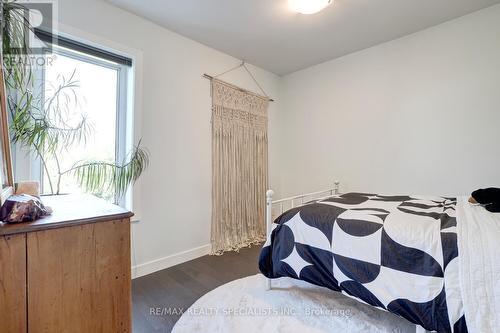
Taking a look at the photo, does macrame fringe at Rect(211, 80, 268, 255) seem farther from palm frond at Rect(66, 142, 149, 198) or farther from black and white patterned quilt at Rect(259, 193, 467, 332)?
black and white patterned quilt at Rect(259, 193, 467, 332)

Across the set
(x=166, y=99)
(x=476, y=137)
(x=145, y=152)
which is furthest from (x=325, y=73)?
(x=145, y=152)

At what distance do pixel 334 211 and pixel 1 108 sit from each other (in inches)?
74.3

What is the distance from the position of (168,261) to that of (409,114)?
2.96m

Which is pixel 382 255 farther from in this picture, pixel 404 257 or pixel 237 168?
pixel 237 168

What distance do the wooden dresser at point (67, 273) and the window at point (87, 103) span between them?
108cm

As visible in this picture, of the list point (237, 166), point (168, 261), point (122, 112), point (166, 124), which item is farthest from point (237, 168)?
point (122, 112)

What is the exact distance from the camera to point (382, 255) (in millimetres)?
1314

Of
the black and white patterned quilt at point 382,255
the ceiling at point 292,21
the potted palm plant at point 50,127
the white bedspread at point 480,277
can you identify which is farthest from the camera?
the ceiling at point 292,21

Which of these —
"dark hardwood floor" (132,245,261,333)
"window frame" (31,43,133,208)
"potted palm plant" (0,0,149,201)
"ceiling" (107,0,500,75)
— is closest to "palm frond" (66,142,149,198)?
"potted palm plant" (0,0,149,201)

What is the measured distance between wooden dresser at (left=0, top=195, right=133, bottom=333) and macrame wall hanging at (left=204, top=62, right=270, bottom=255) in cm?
185

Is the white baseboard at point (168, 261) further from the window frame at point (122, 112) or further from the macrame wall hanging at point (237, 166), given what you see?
the window frame at point (122, 112)

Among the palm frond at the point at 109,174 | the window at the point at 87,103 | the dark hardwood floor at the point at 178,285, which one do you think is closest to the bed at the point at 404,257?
the dark hardwood floor at the point at 178,285

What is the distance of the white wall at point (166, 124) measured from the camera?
210cm

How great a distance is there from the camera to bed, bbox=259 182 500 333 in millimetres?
1050
